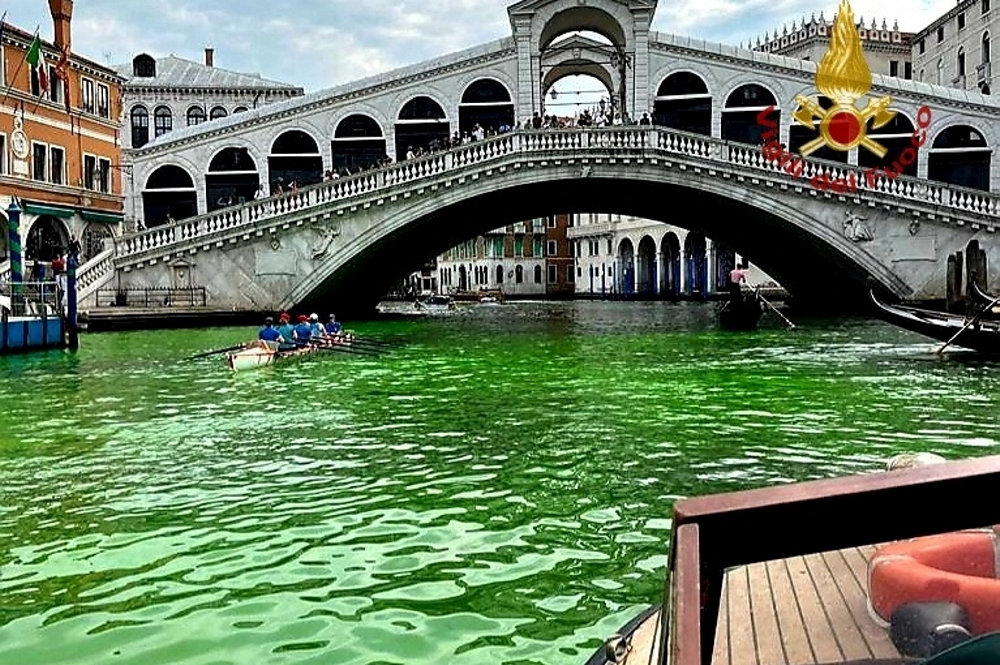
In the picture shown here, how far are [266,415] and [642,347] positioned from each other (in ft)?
28.7

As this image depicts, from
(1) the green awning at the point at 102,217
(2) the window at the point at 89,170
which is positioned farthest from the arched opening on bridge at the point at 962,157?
(2) the window at the point at 89,170

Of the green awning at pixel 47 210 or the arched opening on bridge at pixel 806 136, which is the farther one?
the arched opening on bridge at pixel 806 136

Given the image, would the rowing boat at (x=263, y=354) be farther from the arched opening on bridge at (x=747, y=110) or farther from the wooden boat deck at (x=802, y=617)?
the arched opening on bridge at (x=747, y=110)

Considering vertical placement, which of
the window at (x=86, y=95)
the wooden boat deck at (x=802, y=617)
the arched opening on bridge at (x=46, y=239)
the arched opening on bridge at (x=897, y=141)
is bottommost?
the wooden boat deck at (x=802, y=617)

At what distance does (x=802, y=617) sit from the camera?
2447mm

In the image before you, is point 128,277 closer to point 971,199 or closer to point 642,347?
point 642,347

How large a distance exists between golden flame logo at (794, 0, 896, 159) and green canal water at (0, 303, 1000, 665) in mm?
15360

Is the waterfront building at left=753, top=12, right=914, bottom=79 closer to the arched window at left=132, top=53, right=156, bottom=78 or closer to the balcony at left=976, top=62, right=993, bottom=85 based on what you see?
the balcony at left=976, top=62, right=993, bottom=85

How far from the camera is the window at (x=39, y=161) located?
24.6m

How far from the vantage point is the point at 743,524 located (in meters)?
1.55

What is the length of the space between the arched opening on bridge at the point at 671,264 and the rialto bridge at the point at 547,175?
16.8m

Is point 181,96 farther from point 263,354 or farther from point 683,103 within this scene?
point 263,354

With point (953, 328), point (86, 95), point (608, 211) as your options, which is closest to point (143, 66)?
point (86, 95)

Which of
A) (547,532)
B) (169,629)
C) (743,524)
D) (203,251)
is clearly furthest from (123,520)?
(203,251)
